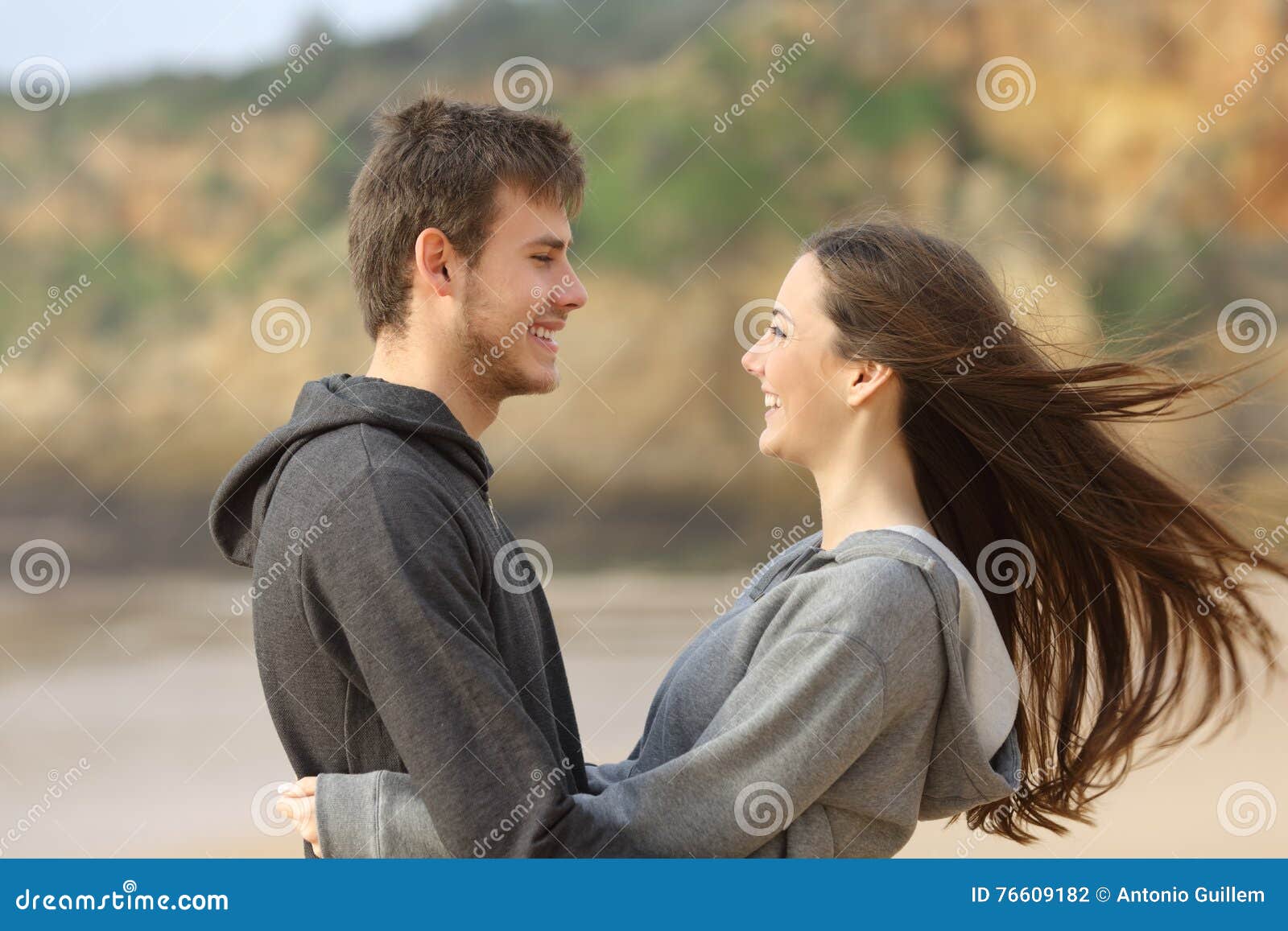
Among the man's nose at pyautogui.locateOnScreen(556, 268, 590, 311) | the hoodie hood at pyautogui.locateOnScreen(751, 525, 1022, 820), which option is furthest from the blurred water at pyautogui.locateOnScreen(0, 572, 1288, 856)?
the man's nose at pyautogui.locateOnScreen(556, 268, 590, 311)

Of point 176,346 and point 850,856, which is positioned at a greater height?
point 176,346

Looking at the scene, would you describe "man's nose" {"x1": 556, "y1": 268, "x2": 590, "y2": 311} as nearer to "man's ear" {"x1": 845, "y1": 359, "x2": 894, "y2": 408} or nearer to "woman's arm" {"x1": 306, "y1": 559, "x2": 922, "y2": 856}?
"man's ear" {"x1": 845, "y1": 359, "x2": 894, "y2": 408}

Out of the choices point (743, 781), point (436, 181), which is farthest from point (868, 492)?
point (436, 181)

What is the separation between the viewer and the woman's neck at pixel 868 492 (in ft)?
4.94

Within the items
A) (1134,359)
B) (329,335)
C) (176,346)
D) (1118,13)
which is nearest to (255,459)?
(1134,359)

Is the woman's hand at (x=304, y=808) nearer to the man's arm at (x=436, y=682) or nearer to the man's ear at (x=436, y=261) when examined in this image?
the man's arm at (x=436, y=682)

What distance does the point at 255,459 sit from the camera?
4.82 feet

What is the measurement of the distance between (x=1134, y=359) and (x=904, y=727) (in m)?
0.55

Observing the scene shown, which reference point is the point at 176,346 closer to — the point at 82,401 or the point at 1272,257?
the point at 82,401

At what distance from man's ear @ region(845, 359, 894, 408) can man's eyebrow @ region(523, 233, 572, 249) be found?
1.18 feet

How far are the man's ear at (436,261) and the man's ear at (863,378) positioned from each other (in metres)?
0.45

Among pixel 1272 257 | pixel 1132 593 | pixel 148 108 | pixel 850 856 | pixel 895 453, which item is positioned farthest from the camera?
pixel 148 108

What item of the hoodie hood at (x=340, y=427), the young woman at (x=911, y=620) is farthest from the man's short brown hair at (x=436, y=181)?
the young woman at (x=911, y=620)

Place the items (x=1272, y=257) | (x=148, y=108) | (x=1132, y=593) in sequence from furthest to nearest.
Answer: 1. (x=148, y=108)
2. (x=1272, y=257)
3. (x=1132, y=593)
